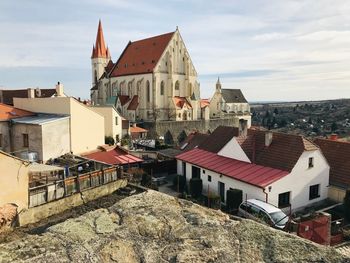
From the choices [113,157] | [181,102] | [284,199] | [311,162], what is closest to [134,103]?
[181,102]

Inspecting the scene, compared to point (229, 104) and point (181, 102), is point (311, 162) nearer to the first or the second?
point (181, 102)

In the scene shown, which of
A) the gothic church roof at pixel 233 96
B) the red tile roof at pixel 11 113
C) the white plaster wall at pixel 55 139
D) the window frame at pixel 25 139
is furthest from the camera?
the gothic church roof at pixel 233 96

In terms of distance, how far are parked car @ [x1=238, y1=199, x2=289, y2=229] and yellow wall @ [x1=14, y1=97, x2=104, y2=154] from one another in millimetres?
13422

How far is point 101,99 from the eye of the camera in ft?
253

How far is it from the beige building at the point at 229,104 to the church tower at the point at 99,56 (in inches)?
1062

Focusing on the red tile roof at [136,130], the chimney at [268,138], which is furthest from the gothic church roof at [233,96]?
the chimney at [268,138]

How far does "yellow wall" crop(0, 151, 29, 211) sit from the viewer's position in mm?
12555

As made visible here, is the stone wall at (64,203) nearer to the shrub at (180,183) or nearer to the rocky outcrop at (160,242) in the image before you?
the rocky outcrop at (160,242)

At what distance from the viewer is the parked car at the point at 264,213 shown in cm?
1814

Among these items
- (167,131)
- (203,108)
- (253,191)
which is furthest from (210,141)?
(203,108)

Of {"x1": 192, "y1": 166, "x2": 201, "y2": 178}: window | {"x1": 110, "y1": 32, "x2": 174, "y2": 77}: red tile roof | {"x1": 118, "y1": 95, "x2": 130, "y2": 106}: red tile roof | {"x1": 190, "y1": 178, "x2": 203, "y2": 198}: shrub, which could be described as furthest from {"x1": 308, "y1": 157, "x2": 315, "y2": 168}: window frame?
{"x1": 118, "y1": 95, "x2": 130, "y2": 106}: red tile roof

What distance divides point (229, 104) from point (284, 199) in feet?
220

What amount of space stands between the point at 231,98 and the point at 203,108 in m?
22.5

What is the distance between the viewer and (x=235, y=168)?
→ 2509 cm
